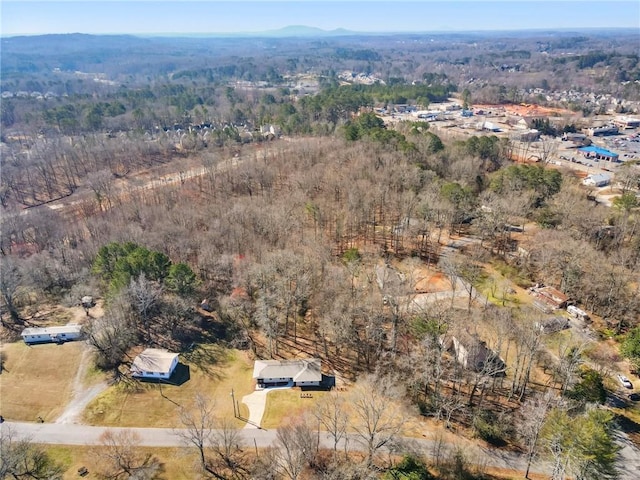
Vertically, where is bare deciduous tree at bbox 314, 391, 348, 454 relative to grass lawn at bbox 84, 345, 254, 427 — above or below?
above

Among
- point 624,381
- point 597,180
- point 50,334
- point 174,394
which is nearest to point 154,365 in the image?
point 174,394

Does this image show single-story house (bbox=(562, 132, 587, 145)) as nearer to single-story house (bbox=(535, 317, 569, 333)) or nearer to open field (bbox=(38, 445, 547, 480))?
single-story house (bbox=(535, 317, 569, 333))

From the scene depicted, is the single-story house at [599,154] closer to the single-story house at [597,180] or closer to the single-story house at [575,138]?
the single-story house at [575,138]

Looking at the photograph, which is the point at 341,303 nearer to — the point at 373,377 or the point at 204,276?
the point at 373,377

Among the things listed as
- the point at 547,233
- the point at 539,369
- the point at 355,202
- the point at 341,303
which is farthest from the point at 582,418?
the point at 355,202

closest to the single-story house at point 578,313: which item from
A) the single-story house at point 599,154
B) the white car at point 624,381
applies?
the white car at point 624,381

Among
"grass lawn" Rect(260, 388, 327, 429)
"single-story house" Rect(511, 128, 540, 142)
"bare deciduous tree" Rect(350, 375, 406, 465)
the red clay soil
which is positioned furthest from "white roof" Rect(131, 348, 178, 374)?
the red clay soil
